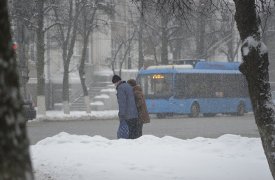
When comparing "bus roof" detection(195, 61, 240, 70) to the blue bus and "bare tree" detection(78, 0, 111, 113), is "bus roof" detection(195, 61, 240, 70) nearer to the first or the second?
the blue bus

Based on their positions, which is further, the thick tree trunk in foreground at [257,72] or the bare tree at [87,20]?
the bare tree at [87,20]

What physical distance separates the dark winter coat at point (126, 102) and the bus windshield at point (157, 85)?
65.2ft

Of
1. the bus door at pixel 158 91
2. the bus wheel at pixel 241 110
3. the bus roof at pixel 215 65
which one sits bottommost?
the bus wheel at pixel 241 110

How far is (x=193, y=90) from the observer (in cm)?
3456

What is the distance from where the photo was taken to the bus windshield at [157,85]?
3381 cm

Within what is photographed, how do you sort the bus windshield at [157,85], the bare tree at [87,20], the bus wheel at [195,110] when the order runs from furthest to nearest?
the bus wheel at [195,110]
the bus windshield at [157,85]
the bare tree at [87,20]

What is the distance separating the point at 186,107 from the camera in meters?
33.7

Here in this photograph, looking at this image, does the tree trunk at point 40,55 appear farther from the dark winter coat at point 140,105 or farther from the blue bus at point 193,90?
the dark winter coat at point 140,105

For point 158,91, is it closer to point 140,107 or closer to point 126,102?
point 140,107

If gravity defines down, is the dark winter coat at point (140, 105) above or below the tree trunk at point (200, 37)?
below

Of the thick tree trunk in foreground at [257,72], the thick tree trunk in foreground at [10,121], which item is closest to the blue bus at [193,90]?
the thick tree trunk in foreground at [257,72]

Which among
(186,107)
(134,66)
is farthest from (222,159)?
(134,66)

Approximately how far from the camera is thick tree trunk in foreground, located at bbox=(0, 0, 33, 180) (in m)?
3.01

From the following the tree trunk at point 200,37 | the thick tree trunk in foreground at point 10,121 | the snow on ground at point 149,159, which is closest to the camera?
the thick tree trunk in foreground at point 10,121
